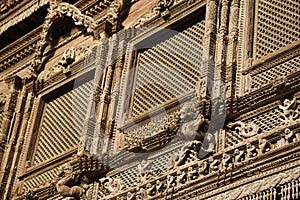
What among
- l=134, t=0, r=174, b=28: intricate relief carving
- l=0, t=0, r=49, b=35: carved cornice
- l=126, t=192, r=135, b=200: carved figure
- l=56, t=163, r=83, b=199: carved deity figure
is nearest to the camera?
l=126, t=192, r=135, b=200: carved figure

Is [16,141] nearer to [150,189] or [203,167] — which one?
[150,189]

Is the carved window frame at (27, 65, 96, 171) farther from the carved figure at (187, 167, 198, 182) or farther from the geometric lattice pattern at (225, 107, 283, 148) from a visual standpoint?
the geometric lattice pattern at (225, 107, 283, 148)

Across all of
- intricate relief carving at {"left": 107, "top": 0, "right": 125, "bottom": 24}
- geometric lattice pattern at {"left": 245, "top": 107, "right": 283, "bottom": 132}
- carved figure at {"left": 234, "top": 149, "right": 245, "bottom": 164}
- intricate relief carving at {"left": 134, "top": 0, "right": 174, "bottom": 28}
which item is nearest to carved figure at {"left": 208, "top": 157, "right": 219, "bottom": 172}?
carved figure at {"left": 234, "top": 149, "right": 245, "bottom": 164}

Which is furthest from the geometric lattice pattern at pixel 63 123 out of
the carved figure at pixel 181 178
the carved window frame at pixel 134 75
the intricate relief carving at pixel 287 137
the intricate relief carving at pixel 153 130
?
the intricate relief carving at pixel 287 137

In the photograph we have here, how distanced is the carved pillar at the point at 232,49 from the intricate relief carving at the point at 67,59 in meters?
2.73

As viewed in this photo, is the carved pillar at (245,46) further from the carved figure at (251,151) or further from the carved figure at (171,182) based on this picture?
the carved figure at (171,182)

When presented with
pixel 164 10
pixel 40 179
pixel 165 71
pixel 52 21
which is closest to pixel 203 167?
pixel 165 71

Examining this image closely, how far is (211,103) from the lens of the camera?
32.8ft

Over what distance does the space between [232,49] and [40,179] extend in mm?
3399

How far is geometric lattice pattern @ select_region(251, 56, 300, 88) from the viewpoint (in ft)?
31.8

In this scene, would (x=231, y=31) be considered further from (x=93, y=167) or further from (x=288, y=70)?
(x=93, y=167)

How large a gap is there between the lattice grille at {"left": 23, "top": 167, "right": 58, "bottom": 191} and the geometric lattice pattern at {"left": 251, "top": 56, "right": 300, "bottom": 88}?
10.8ft

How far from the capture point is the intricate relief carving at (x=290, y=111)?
358 inches

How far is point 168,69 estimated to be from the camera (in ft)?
37.1
